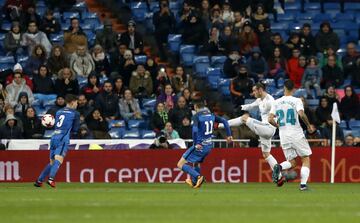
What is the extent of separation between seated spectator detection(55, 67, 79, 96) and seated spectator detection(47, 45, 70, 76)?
0.83m

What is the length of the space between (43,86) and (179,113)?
3840mm

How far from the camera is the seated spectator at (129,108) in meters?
32.2

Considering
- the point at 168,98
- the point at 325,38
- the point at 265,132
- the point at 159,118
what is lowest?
the point at 159,118

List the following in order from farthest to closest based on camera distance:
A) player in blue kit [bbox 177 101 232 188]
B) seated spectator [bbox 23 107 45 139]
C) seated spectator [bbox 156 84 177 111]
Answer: seated spectator [bbox 156 84 177 111]
seated spectator [bbox 23 107 45 139]
player in blue kit [bbox 177 101 232 188]

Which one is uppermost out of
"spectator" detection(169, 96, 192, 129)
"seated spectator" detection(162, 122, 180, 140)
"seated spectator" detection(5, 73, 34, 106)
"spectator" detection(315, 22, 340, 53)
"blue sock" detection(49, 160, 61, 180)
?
"spectator" detection(315, 22, 340, 53)

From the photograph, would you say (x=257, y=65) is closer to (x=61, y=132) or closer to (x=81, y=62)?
(x=81, y=62)

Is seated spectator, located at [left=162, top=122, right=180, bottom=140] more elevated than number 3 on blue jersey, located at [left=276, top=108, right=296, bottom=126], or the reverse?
number 3 on blue jersey, located at [left=276, top=108, right=296, bottom=126]

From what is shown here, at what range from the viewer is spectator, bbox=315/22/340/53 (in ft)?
117

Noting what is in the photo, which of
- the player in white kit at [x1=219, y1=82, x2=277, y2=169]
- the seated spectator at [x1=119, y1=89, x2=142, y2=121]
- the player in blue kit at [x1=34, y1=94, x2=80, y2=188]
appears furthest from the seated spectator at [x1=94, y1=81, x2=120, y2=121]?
the player in blue kit at [x1=34, y1=94, x2=80, y2=188]

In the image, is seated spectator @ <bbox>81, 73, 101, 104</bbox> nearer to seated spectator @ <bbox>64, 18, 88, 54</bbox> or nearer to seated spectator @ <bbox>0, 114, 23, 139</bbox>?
seated spectator @ <bbox>64, 18, 88, 54</bbox>

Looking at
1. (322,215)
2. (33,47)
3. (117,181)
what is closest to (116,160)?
(117,181)

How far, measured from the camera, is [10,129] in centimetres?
3041

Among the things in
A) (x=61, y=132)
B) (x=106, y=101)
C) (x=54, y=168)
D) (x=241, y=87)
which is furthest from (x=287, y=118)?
(x=241, y=87)

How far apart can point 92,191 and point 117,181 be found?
7.36 meters
